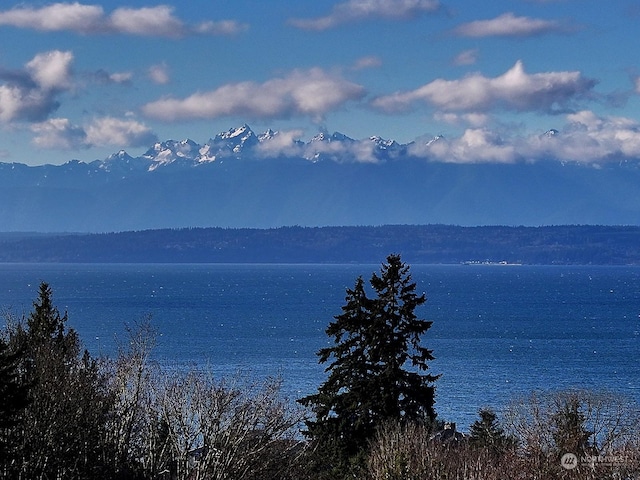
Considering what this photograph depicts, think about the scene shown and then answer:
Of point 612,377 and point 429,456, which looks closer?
point 429,456

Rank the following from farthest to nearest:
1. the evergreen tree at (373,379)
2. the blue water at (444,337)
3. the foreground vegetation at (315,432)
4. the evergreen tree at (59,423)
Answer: the blue water at (444,337)
the evergreen tree at (373,379)
the evergreen tree at (59,423)
the foreground vegetation at (315,432)

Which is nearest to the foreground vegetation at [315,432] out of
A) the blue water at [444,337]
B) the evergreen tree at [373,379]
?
the evergreen tree at [373,379]

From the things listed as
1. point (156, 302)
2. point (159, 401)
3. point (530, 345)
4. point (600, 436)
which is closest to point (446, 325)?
point (530, 345)

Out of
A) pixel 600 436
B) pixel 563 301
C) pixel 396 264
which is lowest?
pixel 600 436

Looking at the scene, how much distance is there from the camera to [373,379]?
29.0m

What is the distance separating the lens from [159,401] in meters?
31.2

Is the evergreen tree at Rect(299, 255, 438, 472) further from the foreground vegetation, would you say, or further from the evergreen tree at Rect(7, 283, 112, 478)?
the evergreen tree at Rect(7, 283, 112, 478)

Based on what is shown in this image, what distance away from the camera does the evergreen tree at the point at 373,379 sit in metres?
28.8

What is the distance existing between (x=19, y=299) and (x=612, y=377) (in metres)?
102

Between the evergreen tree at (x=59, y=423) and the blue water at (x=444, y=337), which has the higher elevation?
the blue water at (x=444, y=337)

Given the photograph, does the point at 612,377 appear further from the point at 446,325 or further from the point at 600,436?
the point at 446,325

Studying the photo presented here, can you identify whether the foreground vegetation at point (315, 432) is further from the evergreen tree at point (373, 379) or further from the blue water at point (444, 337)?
the blue water at point (444, 337)

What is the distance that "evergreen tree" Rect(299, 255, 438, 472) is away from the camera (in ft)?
94.4

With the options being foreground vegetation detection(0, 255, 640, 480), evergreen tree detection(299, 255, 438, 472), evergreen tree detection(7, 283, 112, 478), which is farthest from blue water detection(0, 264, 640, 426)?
evergreen tree detection(299, 255, 438, 472)
